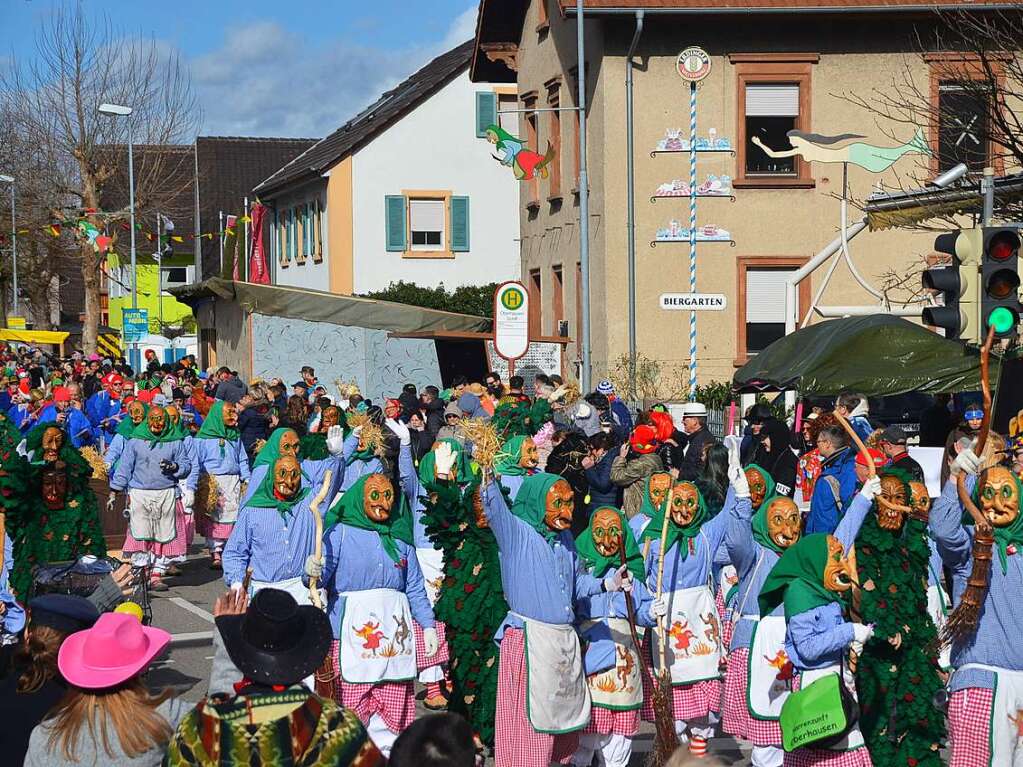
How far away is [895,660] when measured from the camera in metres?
7.30

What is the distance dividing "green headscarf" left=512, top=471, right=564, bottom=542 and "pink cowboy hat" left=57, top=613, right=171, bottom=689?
3114 mm

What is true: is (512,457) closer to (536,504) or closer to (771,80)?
(536,504)

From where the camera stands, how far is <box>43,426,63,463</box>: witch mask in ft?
32.8

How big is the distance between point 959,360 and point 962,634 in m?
7.50

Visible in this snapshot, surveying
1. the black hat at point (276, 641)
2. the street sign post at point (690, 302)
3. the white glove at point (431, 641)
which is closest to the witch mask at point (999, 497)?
the white glove at point (431, 641)

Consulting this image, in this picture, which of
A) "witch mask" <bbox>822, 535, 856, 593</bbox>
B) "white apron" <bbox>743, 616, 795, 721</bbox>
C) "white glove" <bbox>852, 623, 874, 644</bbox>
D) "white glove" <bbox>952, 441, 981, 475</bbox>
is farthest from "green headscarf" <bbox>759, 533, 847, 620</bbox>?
"white glove" <bbox>952, 441, 981, 475</bbox>

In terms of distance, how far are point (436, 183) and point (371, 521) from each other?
3186 cm

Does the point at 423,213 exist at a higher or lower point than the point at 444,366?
higher

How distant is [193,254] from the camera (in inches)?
2576

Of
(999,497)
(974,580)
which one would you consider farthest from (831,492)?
(974,580)

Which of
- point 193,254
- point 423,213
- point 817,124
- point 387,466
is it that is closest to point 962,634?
point 387,466

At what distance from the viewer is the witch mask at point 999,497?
6559mm

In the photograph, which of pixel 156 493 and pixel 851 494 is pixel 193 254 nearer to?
pixel 156 493

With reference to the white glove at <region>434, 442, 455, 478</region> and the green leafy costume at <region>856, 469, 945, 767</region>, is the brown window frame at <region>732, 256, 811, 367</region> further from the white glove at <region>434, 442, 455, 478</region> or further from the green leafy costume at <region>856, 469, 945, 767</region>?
the green leafy costume at <region>856, 469, 945, 767</region>
